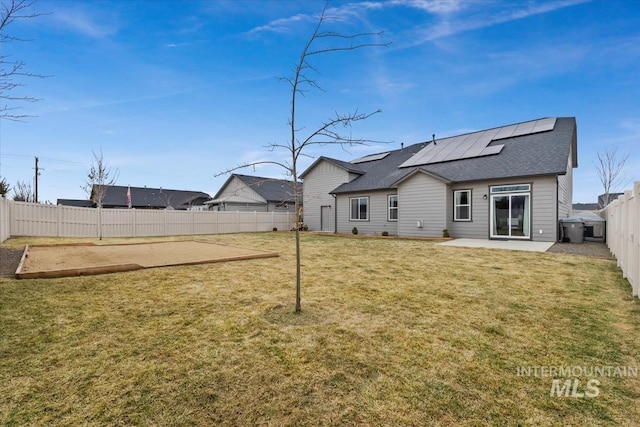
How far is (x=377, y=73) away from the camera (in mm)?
13633

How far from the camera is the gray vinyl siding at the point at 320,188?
20953mm

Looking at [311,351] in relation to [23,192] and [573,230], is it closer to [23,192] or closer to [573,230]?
[573,230]

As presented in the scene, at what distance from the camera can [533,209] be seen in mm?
12320

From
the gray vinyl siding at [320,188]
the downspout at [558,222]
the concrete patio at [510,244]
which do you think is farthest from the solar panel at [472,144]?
the concrete patio at [510,244]

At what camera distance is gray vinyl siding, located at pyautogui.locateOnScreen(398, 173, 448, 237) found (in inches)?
573

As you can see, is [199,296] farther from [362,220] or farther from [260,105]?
[362,220]

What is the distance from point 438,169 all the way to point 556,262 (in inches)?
364

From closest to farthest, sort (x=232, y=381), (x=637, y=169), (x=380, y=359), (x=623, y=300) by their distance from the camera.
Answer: (x=232, y=381), (x=380, y=359), (x=623, y=300), (x=637, y=169)

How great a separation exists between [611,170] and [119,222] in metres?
34.7

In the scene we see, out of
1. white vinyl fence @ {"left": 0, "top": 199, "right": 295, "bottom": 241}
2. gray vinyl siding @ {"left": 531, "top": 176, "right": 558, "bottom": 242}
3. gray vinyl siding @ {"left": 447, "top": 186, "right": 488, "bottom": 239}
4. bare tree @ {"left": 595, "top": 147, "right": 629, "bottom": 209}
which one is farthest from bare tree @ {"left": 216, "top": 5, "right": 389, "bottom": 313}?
bare tree @ {"left": 595, "top": 147, "right": 629, "bottom": 209}

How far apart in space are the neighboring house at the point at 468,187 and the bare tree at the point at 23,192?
30528 millimetres

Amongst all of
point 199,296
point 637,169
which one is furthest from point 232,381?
point 637,169

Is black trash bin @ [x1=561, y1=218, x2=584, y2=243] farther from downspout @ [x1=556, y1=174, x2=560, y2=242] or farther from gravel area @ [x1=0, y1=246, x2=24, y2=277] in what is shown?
gravel area @ [x1=0, y1=246, x2=24, y2=277]

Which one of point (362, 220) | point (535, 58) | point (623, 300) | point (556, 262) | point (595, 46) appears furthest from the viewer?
point (362, 220)
